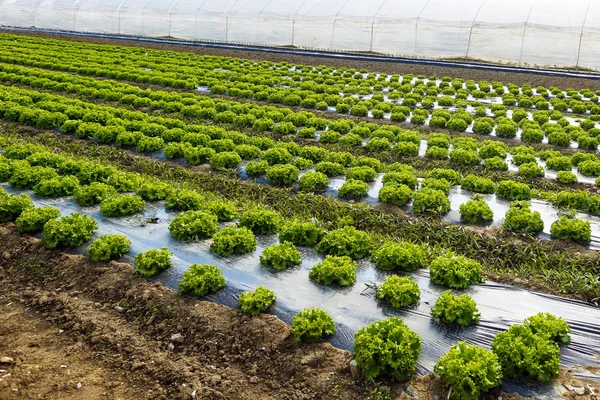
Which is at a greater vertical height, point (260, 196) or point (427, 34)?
point (427, 34)

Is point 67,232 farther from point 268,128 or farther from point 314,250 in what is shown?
point 268,128

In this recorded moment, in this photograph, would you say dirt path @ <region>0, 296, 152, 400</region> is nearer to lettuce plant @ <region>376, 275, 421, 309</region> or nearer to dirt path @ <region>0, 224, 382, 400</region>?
dirt path @ <region>0, 224, 382, 400</region>

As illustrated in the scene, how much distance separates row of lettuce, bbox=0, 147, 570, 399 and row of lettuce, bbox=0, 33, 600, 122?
14804 millimetres

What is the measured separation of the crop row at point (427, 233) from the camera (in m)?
9.55

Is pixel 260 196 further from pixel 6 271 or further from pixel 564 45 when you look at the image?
pixel 564 45

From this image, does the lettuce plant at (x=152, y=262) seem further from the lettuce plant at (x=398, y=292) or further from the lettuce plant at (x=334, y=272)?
the lettuce plant at (x=398, y=292)

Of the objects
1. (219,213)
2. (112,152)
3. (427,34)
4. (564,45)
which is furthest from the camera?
(427,34)

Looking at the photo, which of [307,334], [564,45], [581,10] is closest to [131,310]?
[307,334]

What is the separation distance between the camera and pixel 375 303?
816 cm

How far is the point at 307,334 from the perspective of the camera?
727 centimetres

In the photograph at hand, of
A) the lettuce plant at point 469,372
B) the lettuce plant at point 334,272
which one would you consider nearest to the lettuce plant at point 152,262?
the lettuce plant at point 334,272

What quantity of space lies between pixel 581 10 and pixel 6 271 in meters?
45.5

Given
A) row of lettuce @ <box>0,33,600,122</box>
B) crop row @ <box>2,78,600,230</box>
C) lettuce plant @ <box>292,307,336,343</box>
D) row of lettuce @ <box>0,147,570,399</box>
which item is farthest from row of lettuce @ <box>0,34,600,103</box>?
lettuce plant @ <box>292,307,336,343</box>

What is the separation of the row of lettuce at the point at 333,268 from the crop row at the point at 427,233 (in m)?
1.39
